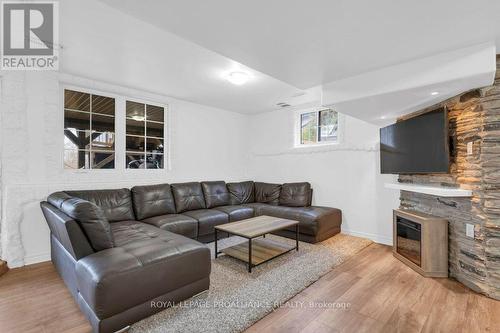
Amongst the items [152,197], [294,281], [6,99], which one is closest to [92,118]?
[6,99]

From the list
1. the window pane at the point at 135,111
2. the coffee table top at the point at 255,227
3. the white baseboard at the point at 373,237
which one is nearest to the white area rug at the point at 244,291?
the coffee table top at the point at 255,227

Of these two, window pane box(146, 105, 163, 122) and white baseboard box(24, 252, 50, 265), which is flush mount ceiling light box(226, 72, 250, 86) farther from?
white baseboard box(24, 252, 50, 265)

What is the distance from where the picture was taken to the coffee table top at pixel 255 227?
286 centimetres

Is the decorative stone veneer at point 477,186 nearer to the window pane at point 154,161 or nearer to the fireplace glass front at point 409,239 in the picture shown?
the fireplace glass front at point 409,239

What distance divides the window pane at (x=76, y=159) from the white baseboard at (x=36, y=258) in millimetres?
1163

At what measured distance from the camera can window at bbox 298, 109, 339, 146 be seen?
4.57m

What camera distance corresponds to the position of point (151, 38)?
93.1 inches

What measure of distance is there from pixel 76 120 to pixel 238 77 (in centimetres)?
243

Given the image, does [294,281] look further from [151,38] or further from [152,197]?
[151,38]

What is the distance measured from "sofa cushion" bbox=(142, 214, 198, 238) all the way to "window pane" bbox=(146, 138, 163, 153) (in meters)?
1.34

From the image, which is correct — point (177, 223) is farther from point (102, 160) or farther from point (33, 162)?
point (33, 162)

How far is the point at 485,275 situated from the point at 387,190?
1653mm

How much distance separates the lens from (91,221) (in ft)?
6.33

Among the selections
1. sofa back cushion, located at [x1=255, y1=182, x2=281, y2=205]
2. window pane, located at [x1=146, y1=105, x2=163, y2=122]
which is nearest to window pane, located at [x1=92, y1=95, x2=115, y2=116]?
window pane, located at [x1=146, y1=105, x2=163, y2=122]
